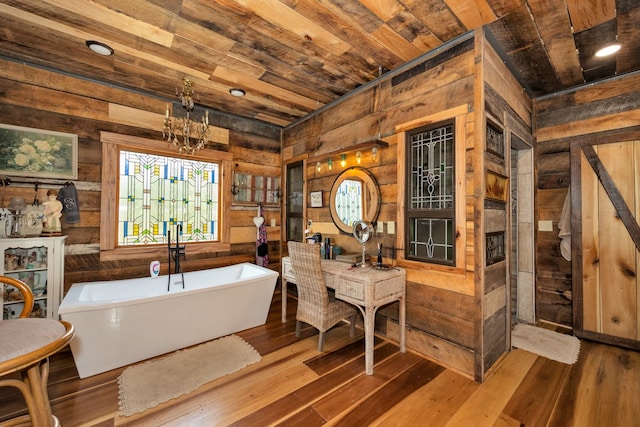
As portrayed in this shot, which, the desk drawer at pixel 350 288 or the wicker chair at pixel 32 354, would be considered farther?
the desk drawer at pixel 350 288

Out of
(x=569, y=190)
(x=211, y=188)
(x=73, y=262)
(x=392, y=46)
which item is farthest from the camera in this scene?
(x=211, y=188)

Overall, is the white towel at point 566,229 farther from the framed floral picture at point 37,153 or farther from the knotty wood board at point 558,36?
the framed floral picture at point 37,153

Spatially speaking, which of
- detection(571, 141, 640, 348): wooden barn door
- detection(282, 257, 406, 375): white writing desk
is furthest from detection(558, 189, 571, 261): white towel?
detection(282, 257, 406, 375): white writing desk

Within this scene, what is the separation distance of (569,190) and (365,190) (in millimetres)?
2271

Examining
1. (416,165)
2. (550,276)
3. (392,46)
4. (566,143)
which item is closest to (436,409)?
(416,165)

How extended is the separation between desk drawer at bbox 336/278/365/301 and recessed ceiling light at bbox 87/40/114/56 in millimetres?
2933

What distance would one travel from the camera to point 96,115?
295cm

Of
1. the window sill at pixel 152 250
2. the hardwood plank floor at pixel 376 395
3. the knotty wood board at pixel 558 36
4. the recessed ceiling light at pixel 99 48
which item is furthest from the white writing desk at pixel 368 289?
the recessed ceiling light at pixel 99 48

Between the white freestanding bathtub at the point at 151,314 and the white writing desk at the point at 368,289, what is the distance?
924 millimetres

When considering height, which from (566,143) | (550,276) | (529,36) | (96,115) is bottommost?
(550,276)

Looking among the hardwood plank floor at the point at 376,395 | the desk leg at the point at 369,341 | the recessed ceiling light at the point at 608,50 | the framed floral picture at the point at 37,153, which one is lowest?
the hardwood plank floor at the point at 376,395

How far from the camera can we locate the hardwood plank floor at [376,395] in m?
1.71

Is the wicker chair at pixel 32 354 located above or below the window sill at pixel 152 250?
below

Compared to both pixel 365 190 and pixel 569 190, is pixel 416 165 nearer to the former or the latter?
pixel 365 190
